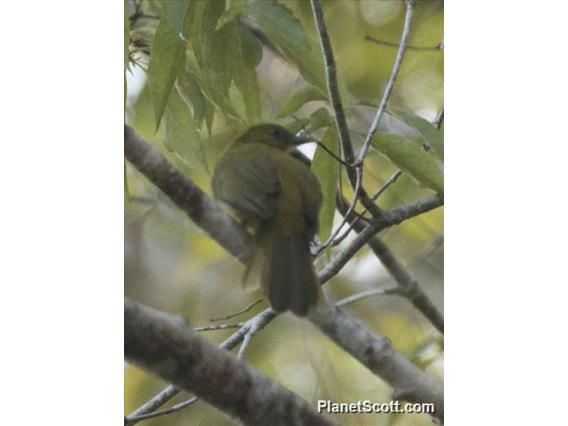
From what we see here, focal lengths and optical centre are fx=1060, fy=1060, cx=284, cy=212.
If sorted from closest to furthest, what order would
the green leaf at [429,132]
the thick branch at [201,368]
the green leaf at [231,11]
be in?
the thick branch at [201,368], the green leaf at [231,11], the green leaf at [429,132]

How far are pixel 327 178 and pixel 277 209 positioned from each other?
4.3 inches

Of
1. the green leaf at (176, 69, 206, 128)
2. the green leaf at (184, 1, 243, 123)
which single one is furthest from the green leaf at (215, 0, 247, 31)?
the green leaf at (176, 69, 206, 128)

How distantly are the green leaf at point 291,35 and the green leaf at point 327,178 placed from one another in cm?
11

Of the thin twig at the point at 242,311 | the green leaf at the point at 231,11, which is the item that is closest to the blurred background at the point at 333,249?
the thin twig at the point at 242,311

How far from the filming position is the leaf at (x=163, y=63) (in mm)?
1863

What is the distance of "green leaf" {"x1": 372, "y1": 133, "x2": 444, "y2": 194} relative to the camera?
1891mm

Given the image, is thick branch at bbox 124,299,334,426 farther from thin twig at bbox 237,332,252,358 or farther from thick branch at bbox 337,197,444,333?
thick branch at bbox 337,197,444,333

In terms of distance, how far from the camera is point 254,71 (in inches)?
76.6

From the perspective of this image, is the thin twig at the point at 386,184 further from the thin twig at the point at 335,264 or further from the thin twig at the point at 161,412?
the thin twig at the point at 161,412

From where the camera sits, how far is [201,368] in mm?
1683

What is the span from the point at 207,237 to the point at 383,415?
0.45m

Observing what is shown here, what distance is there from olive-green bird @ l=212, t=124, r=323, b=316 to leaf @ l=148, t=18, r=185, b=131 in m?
0.15

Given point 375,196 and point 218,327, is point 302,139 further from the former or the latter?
point 218,327

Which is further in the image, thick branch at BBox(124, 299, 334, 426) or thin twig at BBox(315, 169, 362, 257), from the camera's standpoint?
thin twig at BBox(315, 169, 362, 257)
